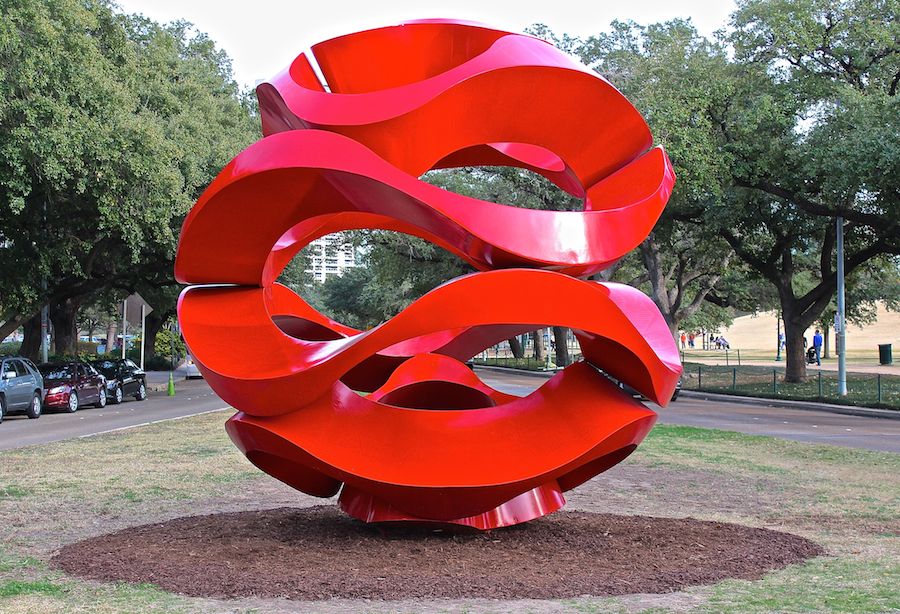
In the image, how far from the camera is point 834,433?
75.3 ft

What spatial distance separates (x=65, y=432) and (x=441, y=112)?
17121 mm

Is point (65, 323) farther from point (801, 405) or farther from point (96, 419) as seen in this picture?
point (801, 405)

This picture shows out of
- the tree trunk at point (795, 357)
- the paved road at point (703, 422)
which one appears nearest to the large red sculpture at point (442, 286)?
the paved road at point (703, 422)

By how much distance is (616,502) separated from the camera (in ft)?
41.7

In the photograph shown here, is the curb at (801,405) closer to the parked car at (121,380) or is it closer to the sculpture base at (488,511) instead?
the parked car at (121,380)

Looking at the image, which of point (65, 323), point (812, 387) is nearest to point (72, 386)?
point (65, 323)

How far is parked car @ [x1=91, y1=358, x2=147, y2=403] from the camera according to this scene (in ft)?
117

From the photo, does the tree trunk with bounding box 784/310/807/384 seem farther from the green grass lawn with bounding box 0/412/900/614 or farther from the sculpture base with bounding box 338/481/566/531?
the sculpture base with bounding box 338/481/566/531

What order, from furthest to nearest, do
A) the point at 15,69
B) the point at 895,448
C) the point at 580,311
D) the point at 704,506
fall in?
the point at 15,69, the point at 895,448, the point at 704,506, the point at 580,311

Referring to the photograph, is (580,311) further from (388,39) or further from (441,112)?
(388,39)

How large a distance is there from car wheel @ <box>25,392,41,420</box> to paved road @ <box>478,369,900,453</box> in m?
16.0

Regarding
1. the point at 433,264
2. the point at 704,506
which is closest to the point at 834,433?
the point at 704,506

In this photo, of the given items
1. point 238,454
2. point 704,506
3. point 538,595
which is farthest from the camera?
point 238,454

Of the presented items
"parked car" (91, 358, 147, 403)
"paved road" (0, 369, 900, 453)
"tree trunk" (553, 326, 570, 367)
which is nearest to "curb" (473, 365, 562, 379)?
"tree trunk" (553, 326, 570, 367)
